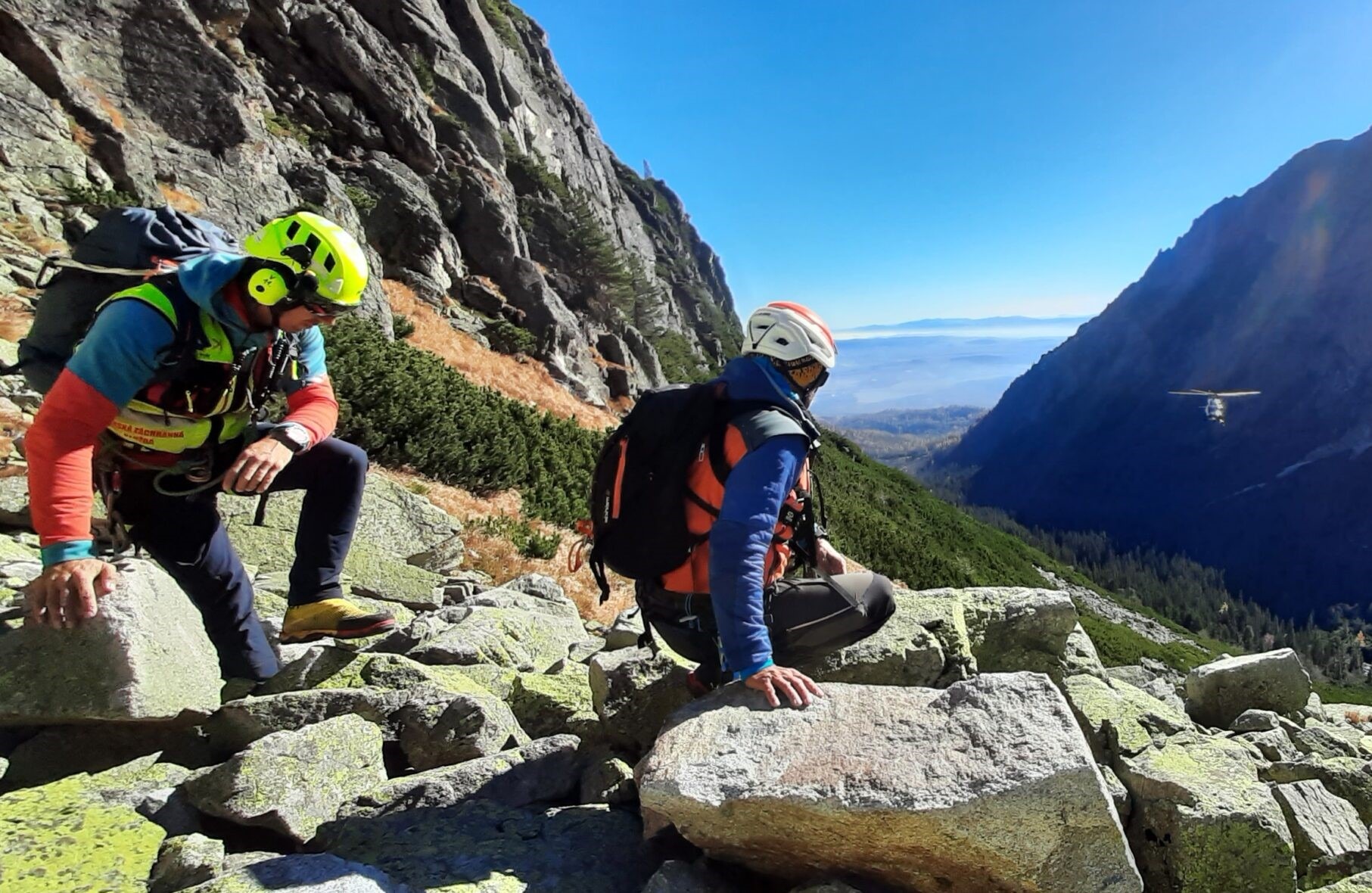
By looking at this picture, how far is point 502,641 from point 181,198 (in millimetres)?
21690

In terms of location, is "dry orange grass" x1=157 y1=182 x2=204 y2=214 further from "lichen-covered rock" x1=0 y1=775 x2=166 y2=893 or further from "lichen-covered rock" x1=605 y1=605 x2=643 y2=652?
"lichen-covered rock" x1=0 y1=775 x2=166 y2=893

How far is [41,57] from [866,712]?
26693 mm

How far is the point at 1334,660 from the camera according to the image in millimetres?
141750

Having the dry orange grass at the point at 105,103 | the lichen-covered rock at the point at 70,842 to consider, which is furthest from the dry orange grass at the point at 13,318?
the dry orange grass at the point at 105,103

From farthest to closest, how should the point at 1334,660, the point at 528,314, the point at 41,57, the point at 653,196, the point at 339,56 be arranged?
1. the point at 1334,660
2. the point at 653,196
3. the point at 528,314
4. the point at 339,56
5. the point at 41,57

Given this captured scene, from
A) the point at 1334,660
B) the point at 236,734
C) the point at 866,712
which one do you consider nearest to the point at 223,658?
the point at 236,734

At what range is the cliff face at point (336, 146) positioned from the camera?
57.8 ft

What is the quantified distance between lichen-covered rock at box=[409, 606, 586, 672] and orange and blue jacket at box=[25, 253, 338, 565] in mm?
2135

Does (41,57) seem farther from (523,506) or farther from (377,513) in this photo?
(377,513)

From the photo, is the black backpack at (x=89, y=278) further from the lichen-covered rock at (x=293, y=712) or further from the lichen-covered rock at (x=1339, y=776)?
the lichen-covered rock at (x=1339, y=776)

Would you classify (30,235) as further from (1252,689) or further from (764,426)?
(1252,689)

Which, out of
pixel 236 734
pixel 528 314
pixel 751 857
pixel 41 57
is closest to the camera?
pixel 751 857

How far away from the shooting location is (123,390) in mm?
2988

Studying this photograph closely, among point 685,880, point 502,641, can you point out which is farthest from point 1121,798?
point 502,641
